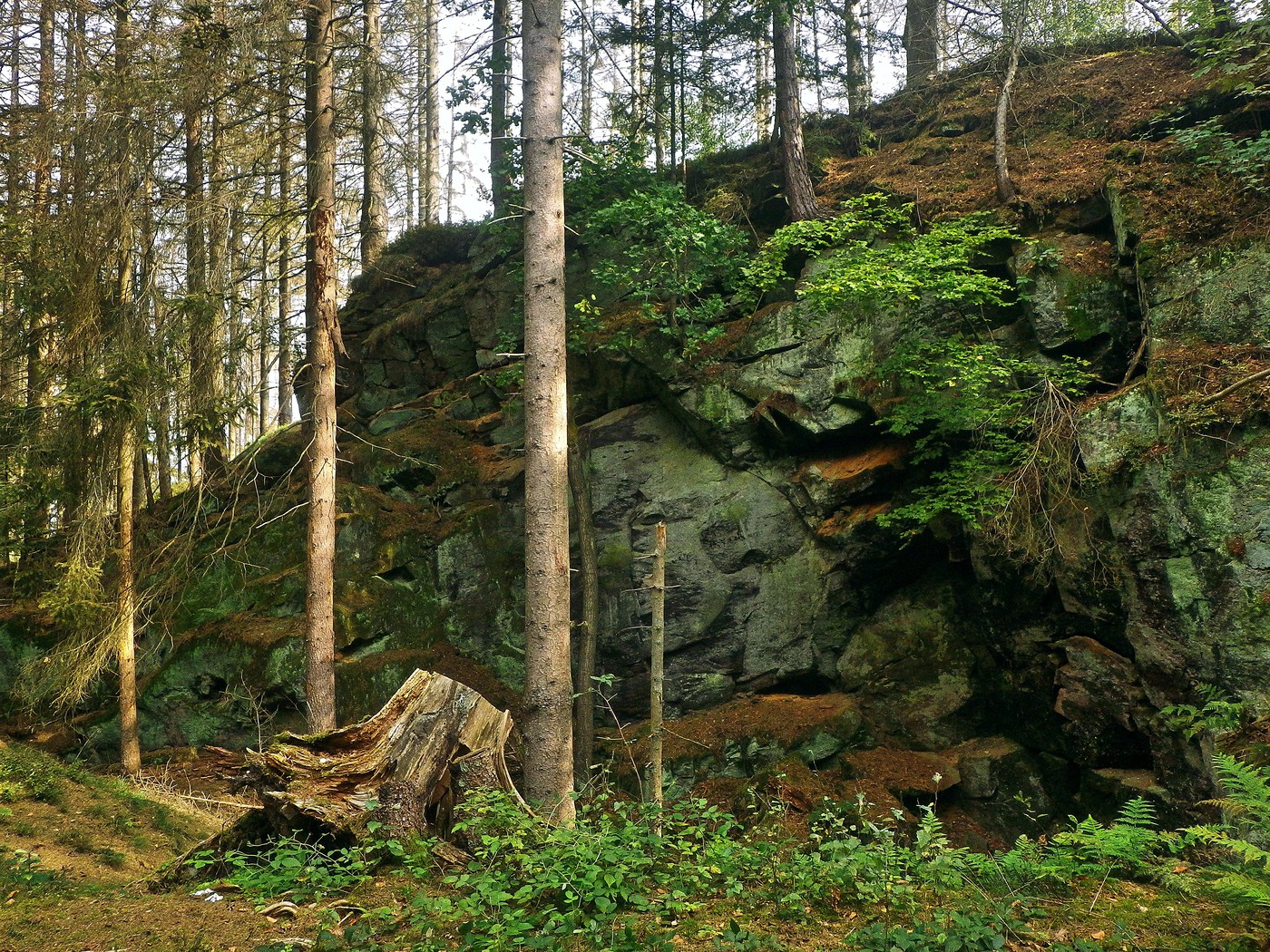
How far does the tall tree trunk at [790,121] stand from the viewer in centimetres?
1356

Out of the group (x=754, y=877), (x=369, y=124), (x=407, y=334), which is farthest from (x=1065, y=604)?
(x=407, y=334)

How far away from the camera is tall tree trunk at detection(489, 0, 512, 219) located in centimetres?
1484

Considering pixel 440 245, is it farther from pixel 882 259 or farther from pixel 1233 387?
pixel 1233 387

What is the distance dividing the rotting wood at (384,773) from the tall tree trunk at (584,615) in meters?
4.59

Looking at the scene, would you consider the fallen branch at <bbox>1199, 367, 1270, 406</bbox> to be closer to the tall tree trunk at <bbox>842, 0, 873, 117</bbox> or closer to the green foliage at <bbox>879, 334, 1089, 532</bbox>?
the green foliage at <bbox>879, 334, 1089, 532</bbox>

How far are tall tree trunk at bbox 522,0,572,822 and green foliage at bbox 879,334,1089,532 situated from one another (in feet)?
17.6

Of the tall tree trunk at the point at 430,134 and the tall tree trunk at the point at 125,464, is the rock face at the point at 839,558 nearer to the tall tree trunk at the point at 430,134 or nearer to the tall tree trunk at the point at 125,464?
the tall tree trunk at the point at 125,464

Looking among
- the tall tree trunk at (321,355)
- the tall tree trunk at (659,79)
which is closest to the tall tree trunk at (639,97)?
the tall tree trunk at (659,79)

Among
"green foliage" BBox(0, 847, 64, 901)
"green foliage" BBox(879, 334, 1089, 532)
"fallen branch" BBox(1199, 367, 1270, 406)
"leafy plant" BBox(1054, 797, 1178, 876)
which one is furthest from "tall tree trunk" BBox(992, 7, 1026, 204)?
"green foliage" BBox(0, 847, 64, 901)

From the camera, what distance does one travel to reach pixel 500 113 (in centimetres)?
1720

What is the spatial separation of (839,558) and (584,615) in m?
3.91

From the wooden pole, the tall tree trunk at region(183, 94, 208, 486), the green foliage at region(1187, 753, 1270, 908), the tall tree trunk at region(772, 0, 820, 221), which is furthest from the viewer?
the tall tree trunk at region(772, 0, 820, 221)

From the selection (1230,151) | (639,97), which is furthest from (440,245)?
(1230,151)

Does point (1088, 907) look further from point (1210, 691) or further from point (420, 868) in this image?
point (1210, 691)
